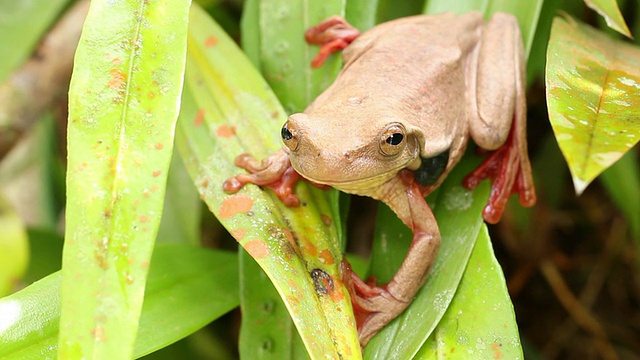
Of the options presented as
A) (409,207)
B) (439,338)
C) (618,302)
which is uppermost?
(409,207)

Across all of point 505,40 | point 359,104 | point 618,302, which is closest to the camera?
point 359,104

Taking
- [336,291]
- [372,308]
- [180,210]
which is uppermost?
[336,291]

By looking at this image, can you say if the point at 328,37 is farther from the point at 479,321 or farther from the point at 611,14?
the point at 479,321

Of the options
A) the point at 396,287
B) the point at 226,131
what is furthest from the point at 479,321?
the point at 226,131

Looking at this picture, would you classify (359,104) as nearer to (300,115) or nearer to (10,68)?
(300,115)

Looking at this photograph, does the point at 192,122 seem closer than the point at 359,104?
No

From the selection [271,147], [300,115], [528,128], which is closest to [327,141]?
[300,115]

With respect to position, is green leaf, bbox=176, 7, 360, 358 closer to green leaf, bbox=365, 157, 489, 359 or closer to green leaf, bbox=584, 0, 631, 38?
green leaf, bbox=365, 157, 489, 359
